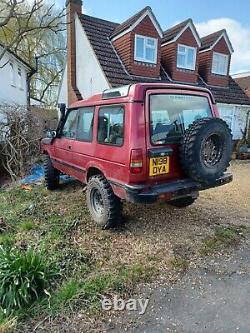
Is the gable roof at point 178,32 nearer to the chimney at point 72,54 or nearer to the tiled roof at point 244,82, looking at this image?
the chimney at point 72,54

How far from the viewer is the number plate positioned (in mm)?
3613

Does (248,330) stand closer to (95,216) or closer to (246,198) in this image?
(95,216)

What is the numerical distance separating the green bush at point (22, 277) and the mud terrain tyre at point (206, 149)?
2.15 metres

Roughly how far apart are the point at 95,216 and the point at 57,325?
2.04 metres

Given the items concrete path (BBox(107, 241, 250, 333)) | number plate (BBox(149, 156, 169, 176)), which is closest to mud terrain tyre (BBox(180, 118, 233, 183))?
number plate (BBox(149, 156, 169, 176))

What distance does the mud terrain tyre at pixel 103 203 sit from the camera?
4082mm

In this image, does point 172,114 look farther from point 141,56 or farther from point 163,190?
point 141,56

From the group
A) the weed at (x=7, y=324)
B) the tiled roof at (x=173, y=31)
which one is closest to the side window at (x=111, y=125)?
the weed at (x=7, y=324)

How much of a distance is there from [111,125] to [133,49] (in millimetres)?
10012

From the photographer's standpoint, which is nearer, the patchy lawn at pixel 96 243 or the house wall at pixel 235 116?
the patchy lawn at pixel 96 243

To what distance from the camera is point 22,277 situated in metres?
2.87

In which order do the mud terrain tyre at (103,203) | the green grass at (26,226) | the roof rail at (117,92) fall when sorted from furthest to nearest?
the green grass at (26,226) → the mud terrain tyre at (103,203) → the roof rail at (117,92)

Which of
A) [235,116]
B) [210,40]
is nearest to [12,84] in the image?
[210,40]

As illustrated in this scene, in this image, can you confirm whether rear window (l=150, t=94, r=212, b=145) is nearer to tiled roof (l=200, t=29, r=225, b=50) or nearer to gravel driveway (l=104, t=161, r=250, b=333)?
gravel driveway (l=104, t=161, r=250, b=333)
